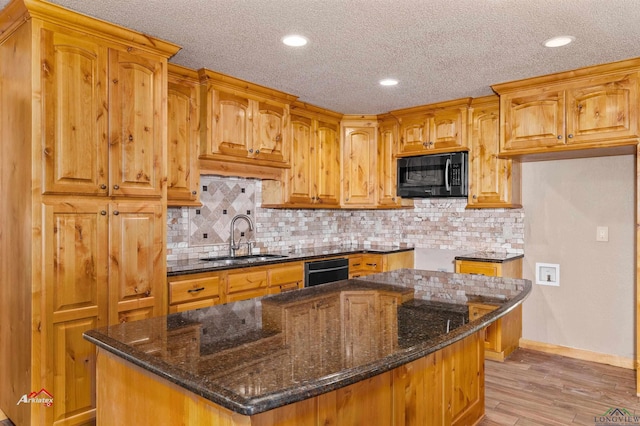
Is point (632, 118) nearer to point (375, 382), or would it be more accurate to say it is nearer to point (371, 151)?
point (371, 151)

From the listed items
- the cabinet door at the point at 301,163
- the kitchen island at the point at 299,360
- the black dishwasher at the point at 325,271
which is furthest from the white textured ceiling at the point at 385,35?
the black dishwasher at the point at 325,271

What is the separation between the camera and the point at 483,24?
2.49m

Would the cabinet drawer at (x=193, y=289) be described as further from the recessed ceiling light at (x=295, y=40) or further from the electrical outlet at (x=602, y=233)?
the electrical outlet at (x=602, y=233)

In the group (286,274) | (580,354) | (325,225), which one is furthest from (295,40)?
(580,354)

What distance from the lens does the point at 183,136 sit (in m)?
3.33

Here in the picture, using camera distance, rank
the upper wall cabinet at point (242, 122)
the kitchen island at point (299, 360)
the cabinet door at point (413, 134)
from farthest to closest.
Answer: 1. the cabinet door at point (413, 134)
2. the upper wall cabinet at point (242, 122)
3. the kitchen island at point (299, 360)

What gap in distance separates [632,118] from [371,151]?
2.46m

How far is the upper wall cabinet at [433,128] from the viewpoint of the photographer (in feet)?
14.0

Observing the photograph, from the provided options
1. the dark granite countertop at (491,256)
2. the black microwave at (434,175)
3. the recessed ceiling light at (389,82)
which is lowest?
the dark granite countertop at (491,256)

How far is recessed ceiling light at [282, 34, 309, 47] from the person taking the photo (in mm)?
2684

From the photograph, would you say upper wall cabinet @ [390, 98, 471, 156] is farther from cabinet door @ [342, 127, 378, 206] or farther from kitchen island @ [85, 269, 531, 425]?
kitchen island @ [85, 269, 531, 425]

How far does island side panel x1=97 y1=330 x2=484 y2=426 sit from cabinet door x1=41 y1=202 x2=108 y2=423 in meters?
0.99

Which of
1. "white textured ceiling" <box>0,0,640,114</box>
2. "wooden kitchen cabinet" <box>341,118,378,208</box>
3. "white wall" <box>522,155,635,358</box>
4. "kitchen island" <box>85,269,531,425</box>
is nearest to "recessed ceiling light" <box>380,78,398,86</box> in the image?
"white textured ceiling" <box>0,0,640,114</box>

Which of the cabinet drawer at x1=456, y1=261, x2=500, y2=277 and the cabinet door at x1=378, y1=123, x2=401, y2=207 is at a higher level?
the cabinet door at x1=378, y1=123, x2=401, y2=207
